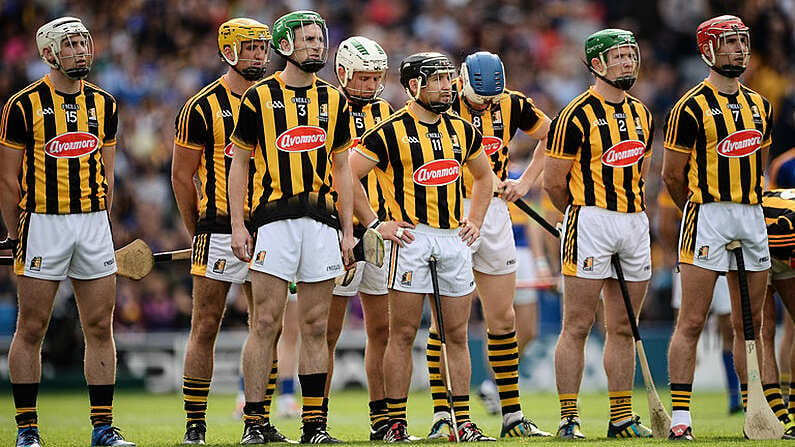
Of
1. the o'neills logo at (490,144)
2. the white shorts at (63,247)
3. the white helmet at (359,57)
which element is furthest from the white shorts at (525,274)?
the white shorts at (63,247)

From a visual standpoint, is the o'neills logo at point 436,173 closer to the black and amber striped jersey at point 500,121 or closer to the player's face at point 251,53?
the black and amber striped jersey at point 500,121

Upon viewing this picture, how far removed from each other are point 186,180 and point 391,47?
31.1 ft

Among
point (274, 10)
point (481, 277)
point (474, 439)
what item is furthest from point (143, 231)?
point (474, 439)

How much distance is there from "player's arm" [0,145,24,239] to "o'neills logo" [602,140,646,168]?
327 cm

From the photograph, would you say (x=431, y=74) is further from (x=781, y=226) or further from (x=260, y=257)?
(x=781, y=226)

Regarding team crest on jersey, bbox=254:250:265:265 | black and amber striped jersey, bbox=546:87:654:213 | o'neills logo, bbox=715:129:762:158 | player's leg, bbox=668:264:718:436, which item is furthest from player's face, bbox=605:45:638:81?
team crest on jersey, bbox=254:250:265:265

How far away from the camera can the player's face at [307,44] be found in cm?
629

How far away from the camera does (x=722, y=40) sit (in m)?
6.71

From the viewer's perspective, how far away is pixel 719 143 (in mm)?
6672

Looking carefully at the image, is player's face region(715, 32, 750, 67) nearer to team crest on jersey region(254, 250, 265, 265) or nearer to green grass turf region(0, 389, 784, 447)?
green grass turf region(0, 389, 784, 447)

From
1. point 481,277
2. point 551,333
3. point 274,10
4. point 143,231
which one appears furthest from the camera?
point 274,10

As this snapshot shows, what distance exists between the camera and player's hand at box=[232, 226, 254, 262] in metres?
6.23

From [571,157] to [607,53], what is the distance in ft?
2.07

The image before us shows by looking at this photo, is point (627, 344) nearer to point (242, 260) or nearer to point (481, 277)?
point (481, 277)
